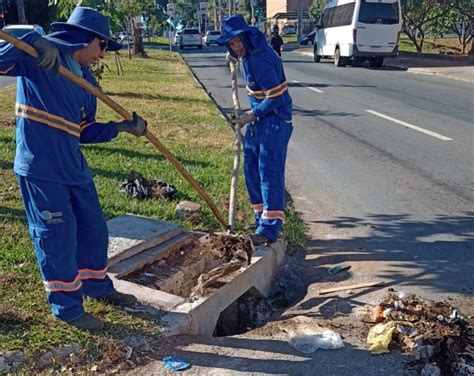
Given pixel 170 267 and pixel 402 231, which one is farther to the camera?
pixel 402 231

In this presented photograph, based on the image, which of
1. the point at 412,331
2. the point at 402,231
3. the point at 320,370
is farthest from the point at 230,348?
the point at 402,231

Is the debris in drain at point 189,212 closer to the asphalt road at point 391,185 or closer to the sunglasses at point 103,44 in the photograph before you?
the asphalt road at point 391,185

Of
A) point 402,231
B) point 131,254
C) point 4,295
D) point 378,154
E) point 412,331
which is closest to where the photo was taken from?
point 412,331

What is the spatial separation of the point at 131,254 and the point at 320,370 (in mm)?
1841

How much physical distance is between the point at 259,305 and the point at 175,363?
5.04ft

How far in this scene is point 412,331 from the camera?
3.56 m

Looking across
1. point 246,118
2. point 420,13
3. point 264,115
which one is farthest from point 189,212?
point 420,13

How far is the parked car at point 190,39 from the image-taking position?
51.2 metres

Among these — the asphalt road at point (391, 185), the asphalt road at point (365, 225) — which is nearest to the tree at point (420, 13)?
the asphalt road at point (391, 185)

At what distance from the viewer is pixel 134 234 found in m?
4.83

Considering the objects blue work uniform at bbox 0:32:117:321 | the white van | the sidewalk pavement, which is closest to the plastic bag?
blue work uniform at bbox 0:32:117:321

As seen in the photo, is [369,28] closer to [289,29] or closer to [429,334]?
[429,334]

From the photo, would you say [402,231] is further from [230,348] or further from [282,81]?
[230,348]

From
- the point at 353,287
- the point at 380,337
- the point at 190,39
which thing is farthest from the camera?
the point at 190,39
